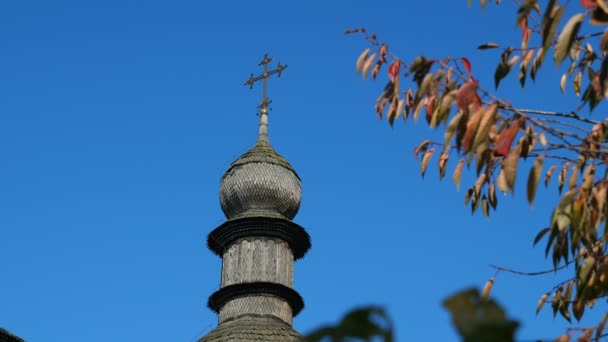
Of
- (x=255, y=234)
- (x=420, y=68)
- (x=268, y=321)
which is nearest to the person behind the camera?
(x=420, y=68)

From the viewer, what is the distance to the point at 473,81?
18.7 feet

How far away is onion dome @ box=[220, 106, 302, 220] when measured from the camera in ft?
77.5

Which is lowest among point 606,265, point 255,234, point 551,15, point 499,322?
point 499,322

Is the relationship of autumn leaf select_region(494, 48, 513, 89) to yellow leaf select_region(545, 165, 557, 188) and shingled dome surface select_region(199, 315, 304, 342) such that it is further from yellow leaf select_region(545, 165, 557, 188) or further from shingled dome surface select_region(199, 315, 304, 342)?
shingled dome surface select_region(199, 315, 304, 342)

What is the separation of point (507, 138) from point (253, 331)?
52.1 feet

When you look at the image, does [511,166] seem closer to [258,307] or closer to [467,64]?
[467,64]

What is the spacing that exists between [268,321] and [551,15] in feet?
55.7

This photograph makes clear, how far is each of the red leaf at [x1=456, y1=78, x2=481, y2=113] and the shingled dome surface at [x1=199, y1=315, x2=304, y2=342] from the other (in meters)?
15.1

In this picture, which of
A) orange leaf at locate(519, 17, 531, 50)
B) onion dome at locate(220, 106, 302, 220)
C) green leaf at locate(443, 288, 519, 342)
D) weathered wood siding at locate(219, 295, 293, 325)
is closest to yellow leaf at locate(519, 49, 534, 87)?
orange leaf at locate(519, 17, 531, 50)

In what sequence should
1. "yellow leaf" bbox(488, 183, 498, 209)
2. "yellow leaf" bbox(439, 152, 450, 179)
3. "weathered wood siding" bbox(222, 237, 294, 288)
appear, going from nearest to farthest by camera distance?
1. "yellow leaf" bbox(488, 183, 498, 209)
2. "yellow leaf" bbox(439, 152, 450, 179)
3. "weathered wood siding" bbox(222, 237, 294, 288)

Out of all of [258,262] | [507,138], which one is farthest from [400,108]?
[258,262]

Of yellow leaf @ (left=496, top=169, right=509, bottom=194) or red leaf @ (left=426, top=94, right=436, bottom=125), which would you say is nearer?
yellow leaf @ (left=496, top=169, right=509, bottom=194)

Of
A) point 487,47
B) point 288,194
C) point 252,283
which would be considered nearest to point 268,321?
point 252,283

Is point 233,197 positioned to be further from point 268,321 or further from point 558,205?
point 558,205
